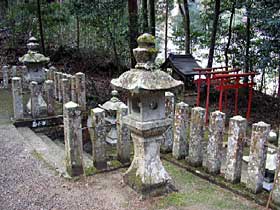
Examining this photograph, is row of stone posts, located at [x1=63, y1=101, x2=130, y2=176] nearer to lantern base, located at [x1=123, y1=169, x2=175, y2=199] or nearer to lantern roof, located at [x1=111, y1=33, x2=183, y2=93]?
lantern base, located at [x1=123, y1=169, x2=175, y2=199]

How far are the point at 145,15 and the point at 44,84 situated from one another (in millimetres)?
4474

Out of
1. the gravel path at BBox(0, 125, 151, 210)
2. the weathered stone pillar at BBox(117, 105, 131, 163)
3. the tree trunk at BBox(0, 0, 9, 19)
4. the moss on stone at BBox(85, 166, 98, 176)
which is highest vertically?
the tree trunk at BBox(0, 0, 9, 19)

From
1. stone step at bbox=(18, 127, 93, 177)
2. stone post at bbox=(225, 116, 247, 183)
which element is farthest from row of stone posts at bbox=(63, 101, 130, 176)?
stone post at bbox=(225, 116, 247, 183)

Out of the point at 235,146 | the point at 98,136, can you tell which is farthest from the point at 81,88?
the point at 235,146

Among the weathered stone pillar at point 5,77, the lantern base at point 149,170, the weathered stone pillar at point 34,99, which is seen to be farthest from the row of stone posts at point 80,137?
the weathered stone pillar at point 5,77

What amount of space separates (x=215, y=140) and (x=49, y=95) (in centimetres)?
415

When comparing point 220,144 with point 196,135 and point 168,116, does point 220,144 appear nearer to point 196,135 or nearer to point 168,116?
point 196,135

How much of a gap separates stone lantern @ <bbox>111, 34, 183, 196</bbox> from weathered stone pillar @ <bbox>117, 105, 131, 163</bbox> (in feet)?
2.11

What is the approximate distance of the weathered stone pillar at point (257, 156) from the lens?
3.89 m

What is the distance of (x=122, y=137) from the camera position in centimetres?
488

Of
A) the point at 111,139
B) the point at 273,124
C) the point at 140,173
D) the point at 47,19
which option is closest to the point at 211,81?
A: the point at 273,124

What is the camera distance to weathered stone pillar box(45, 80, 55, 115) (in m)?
7.19

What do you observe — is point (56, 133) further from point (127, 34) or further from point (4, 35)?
point (4, 35)

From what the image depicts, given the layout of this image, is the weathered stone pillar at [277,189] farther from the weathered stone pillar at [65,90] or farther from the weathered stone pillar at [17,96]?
the weathered stone pillar at [17,96]
